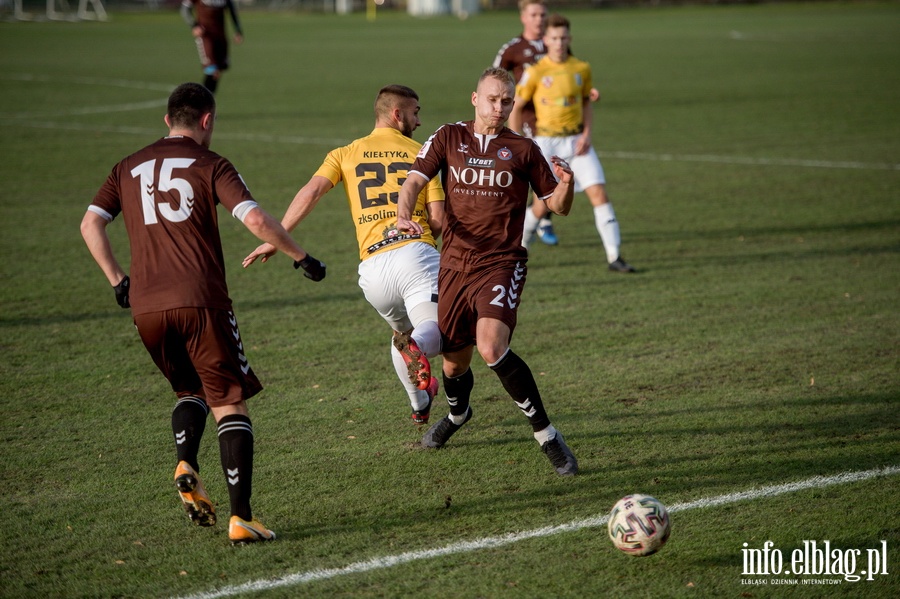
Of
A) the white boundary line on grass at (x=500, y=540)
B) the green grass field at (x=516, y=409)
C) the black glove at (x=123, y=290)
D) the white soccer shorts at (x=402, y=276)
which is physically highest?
the black glove at (x=123, y=290)

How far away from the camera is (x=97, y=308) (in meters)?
9.16

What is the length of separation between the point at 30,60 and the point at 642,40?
23.4 meters

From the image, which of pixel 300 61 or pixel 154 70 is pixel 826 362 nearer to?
pixel 154 70

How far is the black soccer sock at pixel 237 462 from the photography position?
4848mm

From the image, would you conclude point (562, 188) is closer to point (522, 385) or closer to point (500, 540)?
point (522, 385)

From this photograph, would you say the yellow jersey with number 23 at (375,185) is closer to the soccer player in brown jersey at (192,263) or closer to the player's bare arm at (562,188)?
the player's bare arm at (562,188)

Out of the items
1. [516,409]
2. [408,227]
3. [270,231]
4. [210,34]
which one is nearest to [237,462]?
[270,231]

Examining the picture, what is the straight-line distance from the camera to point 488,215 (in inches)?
231

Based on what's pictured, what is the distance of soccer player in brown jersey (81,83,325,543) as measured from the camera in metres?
4.82

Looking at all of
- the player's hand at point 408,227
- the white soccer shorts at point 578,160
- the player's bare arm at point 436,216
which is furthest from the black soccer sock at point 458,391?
the white soccer shorts at point 578,160

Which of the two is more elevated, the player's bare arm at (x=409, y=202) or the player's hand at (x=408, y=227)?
the player's bare arm at (x=409, y=202)

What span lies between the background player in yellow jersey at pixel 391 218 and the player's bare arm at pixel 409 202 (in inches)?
12.6

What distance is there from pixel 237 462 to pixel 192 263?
3.23 feet

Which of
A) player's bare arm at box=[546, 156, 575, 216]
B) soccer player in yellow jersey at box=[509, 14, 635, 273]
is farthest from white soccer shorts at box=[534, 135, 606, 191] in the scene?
player's bare arm at box=[546, 156, 575, 216]
